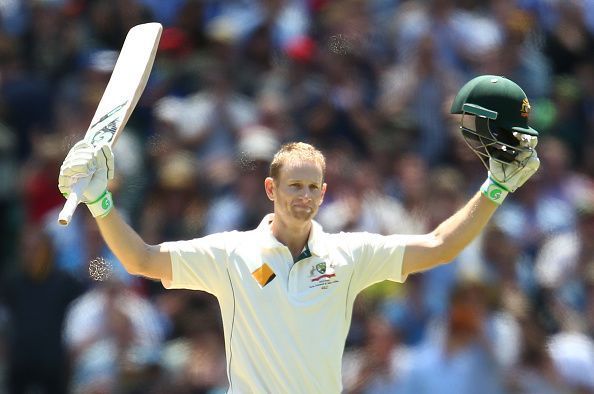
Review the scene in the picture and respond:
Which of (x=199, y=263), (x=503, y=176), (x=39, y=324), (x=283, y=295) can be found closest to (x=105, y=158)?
(x=199, y=263)

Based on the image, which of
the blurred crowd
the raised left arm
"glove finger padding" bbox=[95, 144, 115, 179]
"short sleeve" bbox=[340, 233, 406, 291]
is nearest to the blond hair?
"short sleeve" bbox=[340, 233, 406, 291]

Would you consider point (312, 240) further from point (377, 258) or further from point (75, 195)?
point (75, 195)

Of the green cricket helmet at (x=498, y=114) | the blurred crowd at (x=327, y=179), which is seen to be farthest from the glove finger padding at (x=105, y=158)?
the blurred crowd at (x=327, y=179)

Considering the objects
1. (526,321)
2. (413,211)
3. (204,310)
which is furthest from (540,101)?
(204,310)

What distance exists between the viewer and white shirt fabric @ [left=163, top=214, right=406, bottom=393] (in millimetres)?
5590

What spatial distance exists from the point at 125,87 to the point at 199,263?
2.90ft

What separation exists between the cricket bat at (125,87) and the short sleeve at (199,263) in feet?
1.70

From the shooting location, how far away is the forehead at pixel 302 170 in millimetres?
5660

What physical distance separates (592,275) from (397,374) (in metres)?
1.71

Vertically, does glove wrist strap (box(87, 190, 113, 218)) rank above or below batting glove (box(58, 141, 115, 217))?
below

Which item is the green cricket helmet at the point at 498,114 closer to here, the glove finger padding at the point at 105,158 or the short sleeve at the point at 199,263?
the short sleeve at the point at 199,263

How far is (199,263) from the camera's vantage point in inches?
225

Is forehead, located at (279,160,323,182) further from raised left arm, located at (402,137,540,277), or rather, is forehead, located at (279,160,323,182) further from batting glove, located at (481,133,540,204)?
batting glove, located at (481,133,540,204)

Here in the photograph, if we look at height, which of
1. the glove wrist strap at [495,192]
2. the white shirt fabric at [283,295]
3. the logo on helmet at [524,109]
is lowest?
the white shirt fabric at [283,295]
